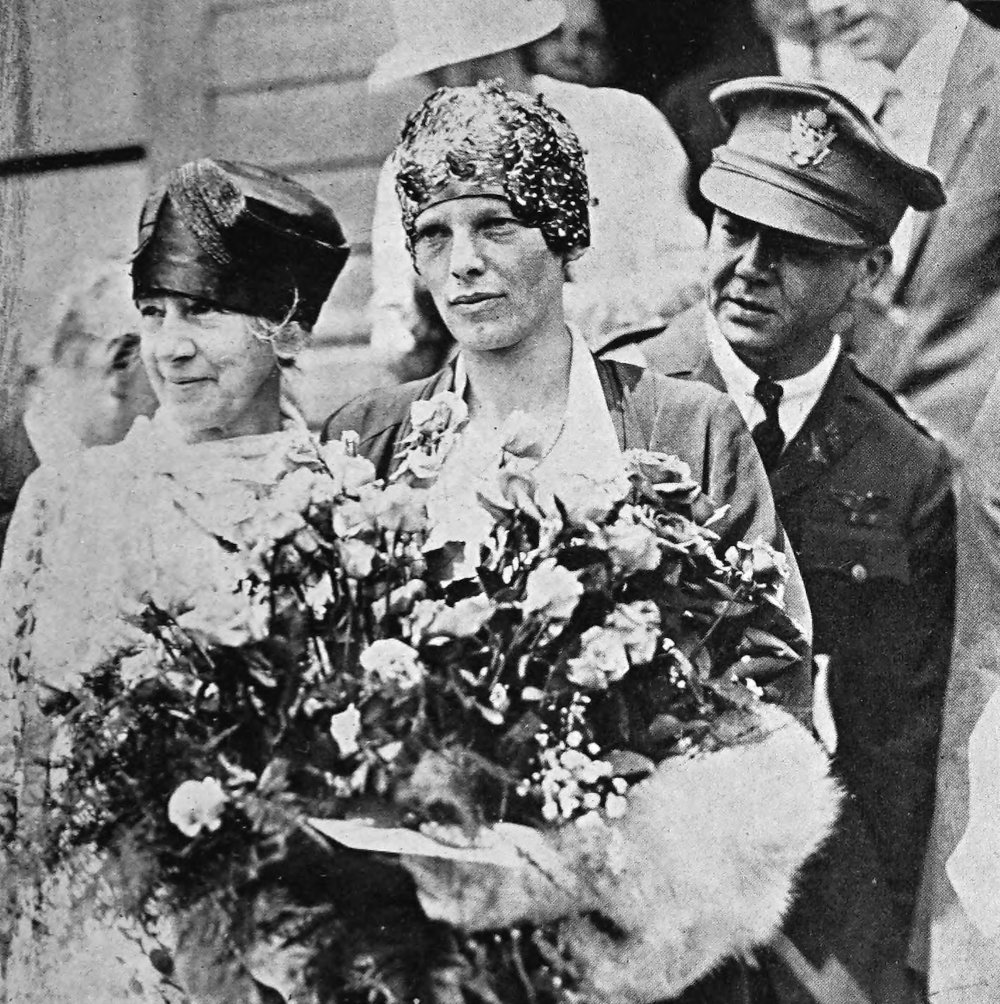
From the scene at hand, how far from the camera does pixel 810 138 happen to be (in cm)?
345

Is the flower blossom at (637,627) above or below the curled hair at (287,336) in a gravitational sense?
below

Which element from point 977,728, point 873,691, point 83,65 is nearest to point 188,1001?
point 873,691

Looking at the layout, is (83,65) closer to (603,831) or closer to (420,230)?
(420,230)

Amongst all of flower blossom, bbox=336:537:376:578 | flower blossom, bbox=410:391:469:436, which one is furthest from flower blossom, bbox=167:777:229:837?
flower blossom, bbox=410:391:469:436

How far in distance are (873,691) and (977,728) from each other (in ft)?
0.99

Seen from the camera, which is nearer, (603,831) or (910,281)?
(603,831)

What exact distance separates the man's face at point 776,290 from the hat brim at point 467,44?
0.63 m

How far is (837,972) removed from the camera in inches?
133

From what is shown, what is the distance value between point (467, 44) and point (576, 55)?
0.27m

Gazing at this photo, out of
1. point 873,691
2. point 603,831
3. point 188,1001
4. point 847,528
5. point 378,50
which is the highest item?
point 378,50

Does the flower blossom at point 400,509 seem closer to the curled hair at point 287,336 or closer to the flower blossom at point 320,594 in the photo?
the flower blossom at point 320,594

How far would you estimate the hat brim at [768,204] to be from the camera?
3434 millimetres

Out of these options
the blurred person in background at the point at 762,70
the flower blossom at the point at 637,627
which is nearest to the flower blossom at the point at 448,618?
the flower blossom at the point at 637,627

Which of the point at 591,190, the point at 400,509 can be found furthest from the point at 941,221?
the point at 400,509
